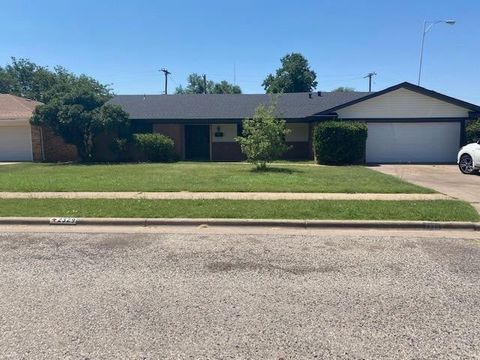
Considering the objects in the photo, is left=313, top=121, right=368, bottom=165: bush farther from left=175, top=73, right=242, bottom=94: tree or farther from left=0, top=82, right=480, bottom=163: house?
left=175, top=73, right=242, bottom=94: tree

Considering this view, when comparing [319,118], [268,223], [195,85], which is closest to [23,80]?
[195,85]

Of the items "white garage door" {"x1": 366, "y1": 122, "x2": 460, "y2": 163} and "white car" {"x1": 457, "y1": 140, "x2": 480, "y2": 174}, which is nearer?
"white car" {"x1": 457, "y1": 140, "x2": 480, "y2": 174}

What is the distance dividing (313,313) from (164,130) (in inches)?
855

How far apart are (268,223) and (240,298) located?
341 centimetres

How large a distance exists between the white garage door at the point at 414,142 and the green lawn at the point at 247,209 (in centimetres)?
1274

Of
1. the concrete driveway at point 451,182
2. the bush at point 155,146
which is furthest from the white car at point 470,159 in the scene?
the bush at point 155,146

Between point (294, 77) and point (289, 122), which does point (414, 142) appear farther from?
point (294, 77)

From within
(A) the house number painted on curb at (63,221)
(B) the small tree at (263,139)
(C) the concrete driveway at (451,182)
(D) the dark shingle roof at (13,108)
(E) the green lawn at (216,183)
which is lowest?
Result: (A) the house number painted on curb at (63,221)

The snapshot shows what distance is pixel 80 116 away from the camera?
21469 mm

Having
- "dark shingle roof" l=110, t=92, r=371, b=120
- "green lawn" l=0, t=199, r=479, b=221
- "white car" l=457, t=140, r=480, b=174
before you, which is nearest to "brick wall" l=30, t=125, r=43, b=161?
"dark shingle roof" l=110, t=92, r=371, b=120

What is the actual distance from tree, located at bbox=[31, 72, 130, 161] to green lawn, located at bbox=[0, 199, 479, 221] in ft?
41.6

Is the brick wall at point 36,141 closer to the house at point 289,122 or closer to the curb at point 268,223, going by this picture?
the house at point 289,122

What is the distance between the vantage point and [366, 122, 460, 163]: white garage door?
70.4 ft

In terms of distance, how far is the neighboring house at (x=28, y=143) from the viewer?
2398 cm
